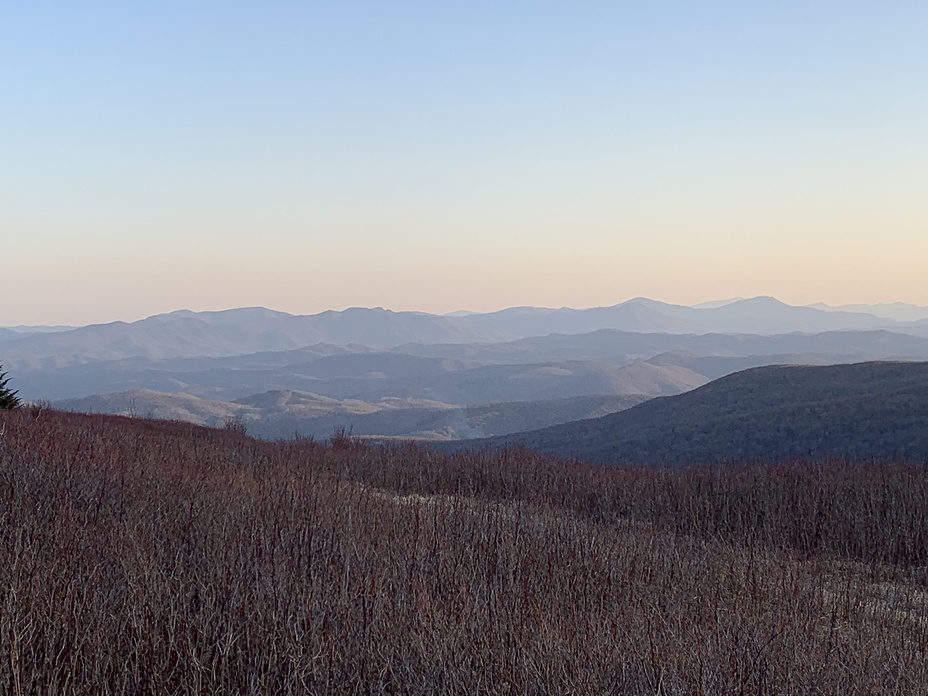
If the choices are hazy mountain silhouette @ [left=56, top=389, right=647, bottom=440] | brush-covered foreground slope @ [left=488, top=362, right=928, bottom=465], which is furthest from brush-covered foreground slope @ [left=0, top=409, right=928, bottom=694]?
hazy mountain silhouette @ [left=56, top=389, right=647, bottom=440]

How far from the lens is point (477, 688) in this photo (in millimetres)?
5363

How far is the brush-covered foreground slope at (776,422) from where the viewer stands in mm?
40000

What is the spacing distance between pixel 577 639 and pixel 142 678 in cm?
305

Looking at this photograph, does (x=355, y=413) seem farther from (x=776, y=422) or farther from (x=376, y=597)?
(x=376, y=597)

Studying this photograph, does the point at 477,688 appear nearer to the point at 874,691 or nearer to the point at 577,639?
the point at 577,639

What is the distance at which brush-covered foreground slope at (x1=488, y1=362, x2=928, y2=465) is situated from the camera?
4000 cm

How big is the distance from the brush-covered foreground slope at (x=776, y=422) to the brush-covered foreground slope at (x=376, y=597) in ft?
79.2

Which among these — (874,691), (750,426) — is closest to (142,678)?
(874,691)

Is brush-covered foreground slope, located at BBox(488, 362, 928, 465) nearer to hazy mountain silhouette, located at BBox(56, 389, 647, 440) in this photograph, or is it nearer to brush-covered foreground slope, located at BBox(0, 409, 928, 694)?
brush-covered foreground slope, located at BBox(0, 409, 928, 694)

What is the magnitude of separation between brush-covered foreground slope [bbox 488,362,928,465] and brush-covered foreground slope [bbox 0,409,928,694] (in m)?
24.1

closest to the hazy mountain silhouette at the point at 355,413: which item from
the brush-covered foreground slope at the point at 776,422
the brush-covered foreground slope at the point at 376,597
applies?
the brush-covered foreground slope at the point at 776,422

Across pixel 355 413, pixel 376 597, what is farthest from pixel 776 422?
pixel 355 413

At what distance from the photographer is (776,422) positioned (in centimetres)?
4738

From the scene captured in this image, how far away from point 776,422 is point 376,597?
44.6m
